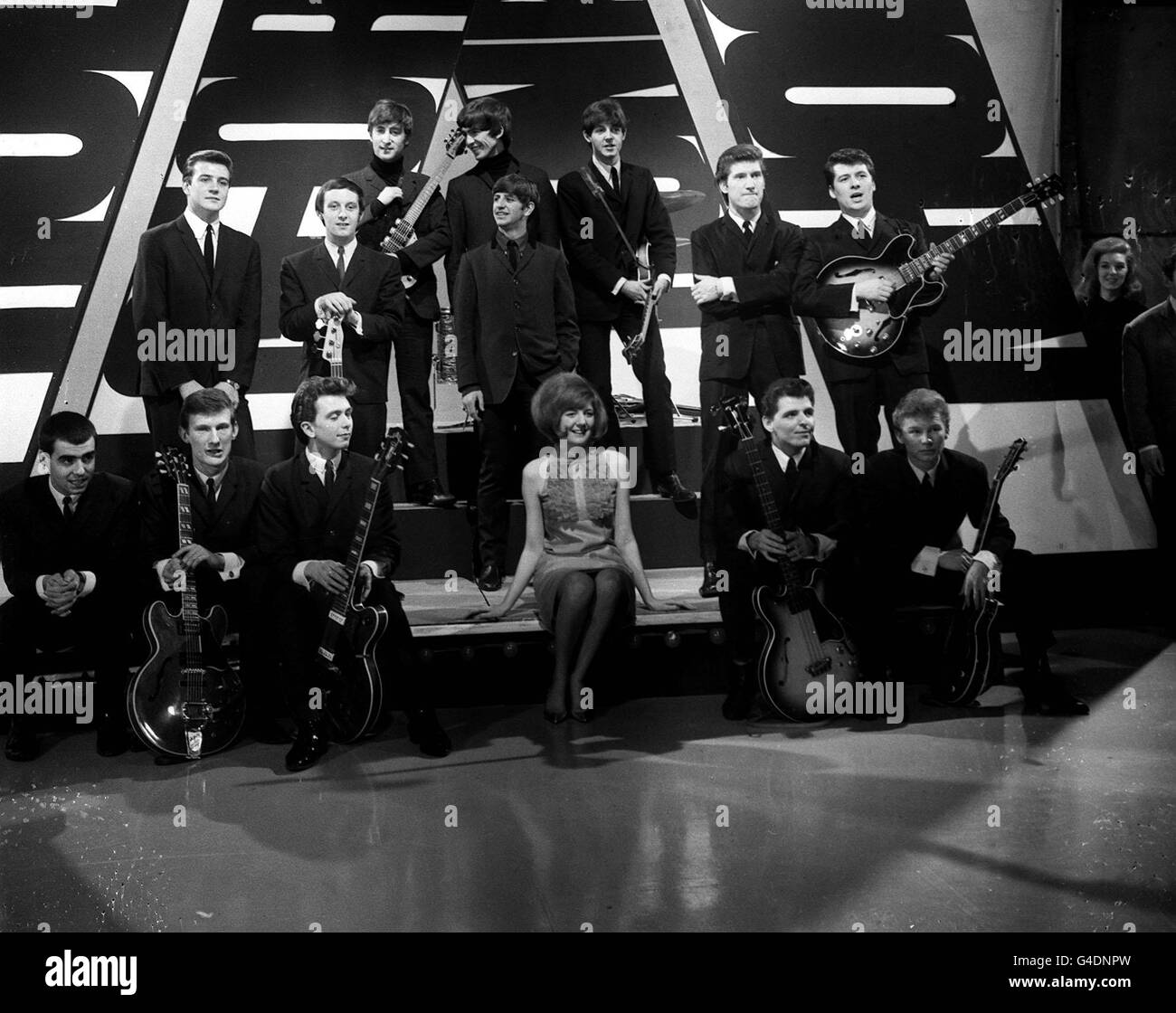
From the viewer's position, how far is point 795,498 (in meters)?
4.61

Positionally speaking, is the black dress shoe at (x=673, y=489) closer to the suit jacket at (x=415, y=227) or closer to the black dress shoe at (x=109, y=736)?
the suit jacket at (x=415, y=227)

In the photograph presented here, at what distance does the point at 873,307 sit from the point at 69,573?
122 inches

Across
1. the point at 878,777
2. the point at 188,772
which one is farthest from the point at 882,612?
the point at 188,772

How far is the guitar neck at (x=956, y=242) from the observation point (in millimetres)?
5102

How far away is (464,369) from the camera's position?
4859mm

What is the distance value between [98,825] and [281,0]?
323 centimetres

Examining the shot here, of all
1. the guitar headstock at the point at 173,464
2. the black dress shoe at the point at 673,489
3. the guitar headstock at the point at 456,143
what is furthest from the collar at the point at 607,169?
the guitar headstock at the point at 173,464

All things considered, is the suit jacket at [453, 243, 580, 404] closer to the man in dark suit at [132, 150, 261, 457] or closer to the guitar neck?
the man in dark suit at [132, 150, 261, 457]

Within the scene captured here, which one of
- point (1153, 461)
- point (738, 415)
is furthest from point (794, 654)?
point (1153, 461)

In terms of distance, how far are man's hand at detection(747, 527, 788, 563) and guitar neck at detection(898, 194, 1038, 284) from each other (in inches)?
51.8

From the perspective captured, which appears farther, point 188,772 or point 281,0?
point 281,0

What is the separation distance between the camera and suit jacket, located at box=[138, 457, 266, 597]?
439 centimetres

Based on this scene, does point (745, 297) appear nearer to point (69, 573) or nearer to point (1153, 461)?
point (1153, 461)
